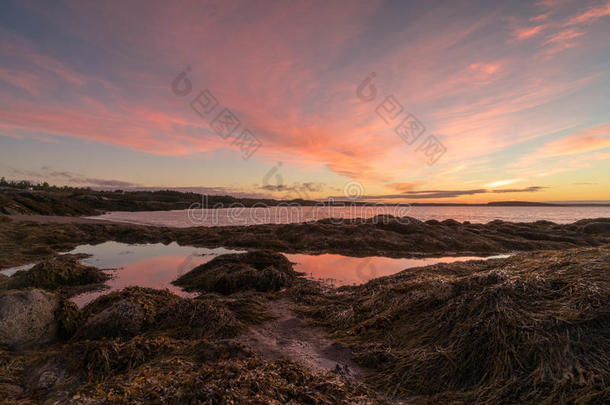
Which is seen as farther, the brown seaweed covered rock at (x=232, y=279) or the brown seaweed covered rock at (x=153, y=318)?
the brown seaweed covered rock at (x=232, y=279)

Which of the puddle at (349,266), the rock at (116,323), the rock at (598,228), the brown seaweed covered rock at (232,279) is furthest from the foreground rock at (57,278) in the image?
the rock at (598,228)

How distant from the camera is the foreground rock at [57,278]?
30.2 ft

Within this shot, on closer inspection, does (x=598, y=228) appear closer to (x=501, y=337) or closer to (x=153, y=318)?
(x=501, y=337)

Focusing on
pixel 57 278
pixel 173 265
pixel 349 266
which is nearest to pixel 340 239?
pixel 349 266

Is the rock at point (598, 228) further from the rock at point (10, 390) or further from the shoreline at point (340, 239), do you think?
the rock at point (10, 390)

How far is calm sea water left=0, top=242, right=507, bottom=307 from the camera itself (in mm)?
10914

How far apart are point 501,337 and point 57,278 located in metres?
14.4

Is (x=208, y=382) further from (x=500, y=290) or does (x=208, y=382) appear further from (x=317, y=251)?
(x=317, y=251)

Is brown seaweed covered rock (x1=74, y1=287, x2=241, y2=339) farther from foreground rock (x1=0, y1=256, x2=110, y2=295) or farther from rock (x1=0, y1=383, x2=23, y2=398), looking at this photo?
foreground rock (x1=0, y1=256, x2=110, y2=295)

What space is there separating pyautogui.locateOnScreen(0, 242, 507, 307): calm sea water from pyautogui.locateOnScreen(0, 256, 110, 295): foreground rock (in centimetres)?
68

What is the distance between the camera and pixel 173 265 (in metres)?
13.8

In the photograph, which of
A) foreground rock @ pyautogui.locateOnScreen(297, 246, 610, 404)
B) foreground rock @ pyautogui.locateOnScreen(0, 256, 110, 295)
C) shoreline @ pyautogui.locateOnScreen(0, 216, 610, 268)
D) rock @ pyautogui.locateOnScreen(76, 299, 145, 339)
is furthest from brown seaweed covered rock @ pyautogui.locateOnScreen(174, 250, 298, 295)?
shoreline @ pyautogui.locateOnScreen(0, 216, 610, 268)

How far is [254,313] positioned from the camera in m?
7.36

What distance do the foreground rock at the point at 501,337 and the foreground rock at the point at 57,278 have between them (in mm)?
10524
